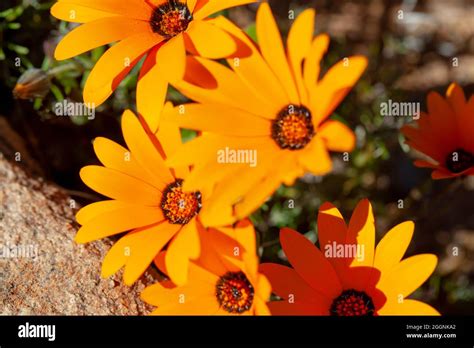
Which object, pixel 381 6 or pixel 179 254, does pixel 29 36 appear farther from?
pixel 381 6

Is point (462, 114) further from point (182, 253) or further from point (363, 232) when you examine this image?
point (182, 253)

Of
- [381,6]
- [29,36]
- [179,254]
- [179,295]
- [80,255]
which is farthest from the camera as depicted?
[381,6]

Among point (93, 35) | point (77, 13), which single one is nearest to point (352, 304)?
point (93, 35)

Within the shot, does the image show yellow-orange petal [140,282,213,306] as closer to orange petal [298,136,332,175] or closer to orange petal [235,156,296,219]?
orange petal [235,156,296,219]

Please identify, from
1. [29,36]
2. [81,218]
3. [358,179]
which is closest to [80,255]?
[81,218]

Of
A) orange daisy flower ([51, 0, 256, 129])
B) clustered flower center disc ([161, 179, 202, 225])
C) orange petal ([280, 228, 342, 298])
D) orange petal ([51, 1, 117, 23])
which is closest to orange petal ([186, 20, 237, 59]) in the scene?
orange daisy flower ([51, 0, 256, 129])

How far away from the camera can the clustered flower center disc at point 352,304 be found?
210cm

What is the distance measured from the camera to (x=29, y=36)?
9.92 feet

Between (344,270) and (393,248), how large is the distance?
0.58ft

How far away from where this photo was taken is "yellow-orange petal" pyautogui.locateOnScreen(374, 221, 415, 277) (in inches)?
81.8

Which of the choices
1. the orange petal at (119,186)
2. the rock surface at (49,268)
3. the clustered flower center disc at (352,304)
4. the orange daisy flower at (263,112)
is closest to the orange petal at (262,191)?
the orange daisy flower at (263,112)

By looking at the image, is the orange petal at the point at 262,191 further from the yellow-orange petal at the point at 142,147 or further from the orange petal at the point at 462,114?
the orange petal at the point at 462,114

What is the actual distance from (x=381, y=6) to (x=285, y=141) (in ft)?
7.56

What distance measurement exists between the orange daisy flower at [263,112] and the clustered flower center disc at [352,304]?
1.82 ft
